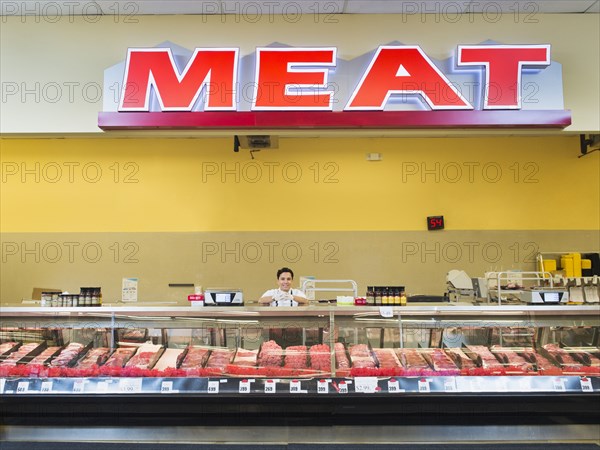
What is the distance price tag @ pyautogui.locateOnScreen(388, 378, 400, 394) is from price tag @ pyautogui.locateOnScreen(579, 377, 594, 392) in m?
1.10

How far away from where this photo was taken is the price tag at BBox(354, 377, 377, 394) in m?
3.29

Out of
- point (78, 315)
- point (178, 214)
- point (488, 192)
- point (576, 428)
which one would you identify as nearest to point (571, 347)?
point (576, 428)

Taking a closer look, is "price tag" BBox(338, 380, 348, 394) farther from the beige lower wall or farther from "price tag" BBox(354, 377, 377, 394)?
the beige lower wall

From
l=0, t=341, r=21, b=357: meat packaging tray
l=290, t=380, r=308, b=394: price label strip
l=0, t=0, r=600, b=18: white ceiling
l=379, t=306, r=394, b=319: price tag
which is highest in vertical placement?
l=0, t=0, r=600, b=18: white ceiling

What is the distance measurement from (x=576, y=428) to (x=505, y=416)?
0.44 metres

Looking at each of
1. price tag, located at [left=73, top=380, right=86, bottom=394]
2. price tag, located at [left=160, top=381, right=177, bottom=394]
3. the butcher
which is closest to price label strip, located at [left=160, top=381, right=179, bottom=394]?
price tag, located at [left=160, top=381, right=177, bottom=394]

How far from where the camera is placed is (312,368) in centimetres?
355

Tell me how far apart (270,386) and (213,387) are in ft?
1.12

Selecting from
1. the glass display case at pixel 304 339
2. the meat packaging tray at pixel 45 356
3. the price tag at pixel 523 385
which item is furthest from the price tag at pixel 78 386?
the price tag at pixel 523 385

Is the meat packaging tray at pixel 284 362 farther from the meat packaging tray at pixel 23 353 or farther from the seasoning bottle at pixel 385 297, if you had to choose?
the meat packaging tray at pixel 23 353

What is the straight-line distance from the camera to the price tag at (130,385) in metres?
3.31

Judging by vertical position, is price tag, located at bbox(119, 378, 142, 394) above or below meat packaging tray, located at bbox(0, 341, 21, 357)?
below

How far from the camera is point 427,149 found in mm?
7859

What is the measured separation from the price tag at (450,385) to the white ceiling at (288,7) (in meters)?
3.85
